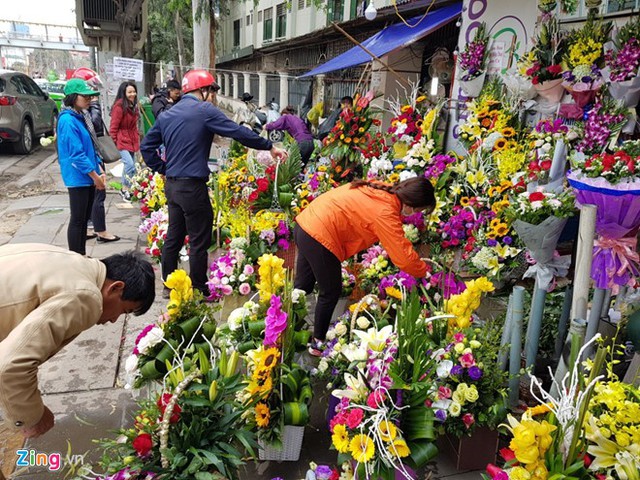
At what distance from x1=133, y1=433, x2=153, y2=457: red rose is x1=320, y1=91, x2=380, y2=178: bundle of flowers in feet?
11.4

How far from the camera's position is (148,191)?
6465 mm

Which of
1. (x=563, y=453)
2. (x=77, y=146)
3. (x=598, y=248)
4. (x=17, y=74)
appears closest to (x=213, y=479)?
(x=563, y=453)

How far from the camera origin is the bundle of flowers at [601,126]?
3238 millimetres

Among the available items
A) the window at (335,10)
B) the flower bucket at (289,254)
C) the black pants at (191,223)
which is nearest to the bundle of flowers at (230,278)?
the black pants at (191,223)

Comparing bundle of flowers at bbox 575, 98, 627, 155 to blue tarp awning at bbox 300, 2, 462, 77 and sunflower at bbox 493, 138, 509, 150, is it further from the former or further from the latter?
blue tarp awning at bbox 300, 2, 462, 77

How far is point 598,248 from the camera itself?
2.42 m

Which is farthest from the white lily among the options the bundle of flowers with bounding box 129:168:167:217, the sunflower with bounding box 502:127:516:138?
the bundle of flowers with bounding box 129:168:167:217

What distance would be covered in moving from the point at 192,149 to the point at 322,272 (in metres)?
1.47

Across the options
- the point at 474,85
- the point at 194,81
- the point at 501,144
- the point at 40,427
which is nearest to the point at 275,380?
the point at 40,427

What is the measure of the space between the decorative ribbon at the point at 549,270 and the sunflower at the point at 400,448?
3.95 ft

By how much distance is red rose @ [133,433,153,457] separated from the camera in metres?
1.82

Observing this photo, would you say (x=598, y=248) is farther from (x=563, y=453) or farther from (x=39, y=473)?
(x=39, y=473)

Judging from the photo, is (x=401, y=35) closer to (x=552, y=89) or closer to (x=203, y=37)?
(x=203, y=37)

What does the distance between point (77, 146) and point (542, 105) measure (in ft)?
13.3
